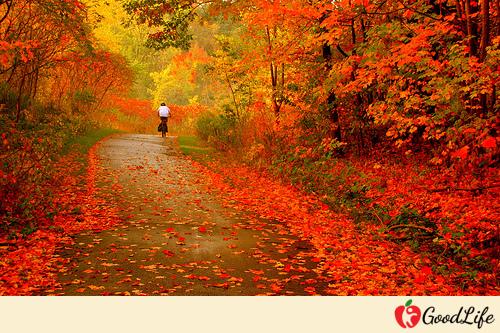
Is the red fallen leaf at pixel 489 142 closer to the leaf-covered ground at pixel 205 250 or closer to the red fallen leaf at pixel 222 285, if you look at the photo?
the leaf-covered ground at pixel 205 250

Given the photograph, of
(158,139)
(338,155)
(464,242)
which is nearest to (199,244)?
(464,242)

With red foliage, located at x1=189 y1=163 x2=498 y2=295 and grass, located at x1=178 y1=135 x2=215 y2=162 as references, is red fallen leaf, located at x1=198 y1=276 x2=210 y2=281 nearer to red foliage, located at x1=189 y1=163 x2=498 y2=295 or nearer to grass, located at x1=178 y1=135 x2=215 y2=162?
red foliage, located at x1=189 y1=163 x2=498 y2=295

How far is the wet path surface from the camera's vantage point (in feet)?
21.7

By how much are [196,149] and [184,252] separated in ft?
45.5

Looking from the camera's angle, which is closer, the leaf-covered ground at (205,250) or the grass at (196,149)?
the leaf-covered ground at (205,250)

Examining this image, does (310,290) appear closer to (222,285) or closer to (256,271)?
(256,271)

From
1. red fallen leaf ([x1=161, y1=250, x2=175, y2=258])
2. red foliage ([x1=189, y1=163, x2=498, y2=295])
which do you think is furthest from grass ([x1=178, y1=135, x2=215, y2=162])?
red fallen leaf ([x1=161, y1=250, x2=175, y2=258])

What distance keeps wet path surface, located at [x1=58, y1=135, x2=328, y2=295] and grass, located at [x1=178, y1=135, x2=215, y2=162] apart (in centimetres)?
634

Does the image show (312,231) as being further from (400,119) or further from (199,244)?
(400,119)

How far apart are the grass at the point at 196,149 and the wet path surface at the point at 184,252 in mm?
6344

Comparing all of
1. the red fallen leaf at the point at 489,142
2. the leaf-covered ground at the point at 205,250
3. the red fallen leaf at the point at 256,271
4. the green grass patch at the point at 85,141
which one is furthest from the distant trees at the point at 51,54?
the red fallen leaf at the point at 489,142

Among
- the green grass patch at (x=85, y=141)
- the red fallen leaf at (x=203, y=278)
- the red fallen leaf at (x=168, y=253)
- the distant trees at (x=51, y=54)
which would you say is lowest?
the red fallen leaf at (x=203, y=278)

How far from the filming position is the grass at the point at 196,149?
19.7m

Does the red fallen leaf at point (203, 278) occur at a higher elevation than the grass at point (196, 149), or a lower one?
lower
